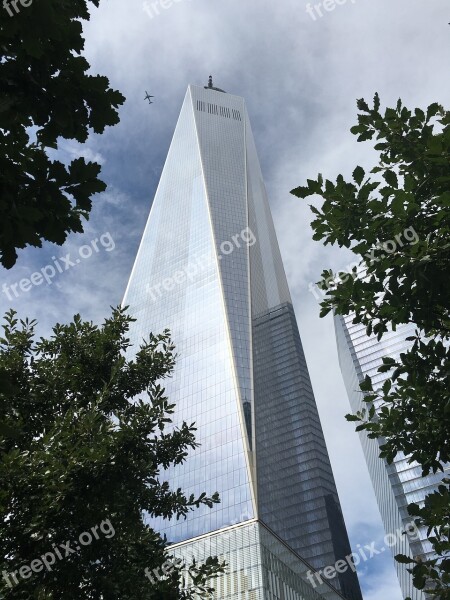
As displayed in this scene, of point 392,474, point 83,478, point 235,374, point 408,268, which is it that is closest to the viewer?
point 408,268

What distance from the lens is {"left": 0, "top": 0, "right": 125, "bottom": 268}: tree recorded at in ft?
10.3

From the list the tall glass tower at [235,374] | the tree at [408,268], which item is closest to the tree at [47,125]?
the tree at [408,268]

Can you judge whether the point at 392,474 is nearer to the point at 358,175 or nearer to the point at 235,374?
the point at 235,374

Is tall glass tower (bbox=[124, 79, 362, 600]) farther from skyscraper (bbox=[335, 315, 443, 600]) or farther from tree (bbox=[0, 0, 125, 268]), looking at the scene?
tree (bbox=[0, 0, 125, 268])

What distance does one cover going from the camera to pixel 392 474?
9844 centimetres

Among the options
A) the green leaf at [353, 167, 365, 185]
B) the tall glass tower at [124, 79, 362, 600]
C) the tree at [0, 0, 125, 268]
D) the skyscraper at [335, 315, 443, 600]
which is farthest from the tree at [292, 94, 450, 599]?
the skyscraper at [335, 315, 443, 600]

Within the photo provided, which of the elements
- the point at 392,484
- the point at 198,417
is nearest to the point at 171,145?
the point at 198,417

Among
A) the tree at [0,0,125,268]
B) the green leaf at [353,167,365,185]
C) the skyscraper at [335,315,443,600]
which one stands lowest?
the tree at [0,0,125,268]

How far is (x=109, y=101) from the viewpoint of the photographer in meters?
3.38

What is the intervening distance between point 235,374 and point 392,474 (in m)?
47.1

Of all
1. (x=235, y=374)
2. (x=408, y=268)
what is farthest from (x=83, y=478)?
(x=235, y=374)

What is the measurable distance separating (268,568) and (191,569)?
157ft

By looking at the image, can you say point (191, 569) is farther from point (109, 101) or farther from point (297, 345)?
point (297, 345)

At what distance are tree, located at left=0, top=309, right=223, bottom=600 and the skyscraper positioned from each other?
67.7 m
